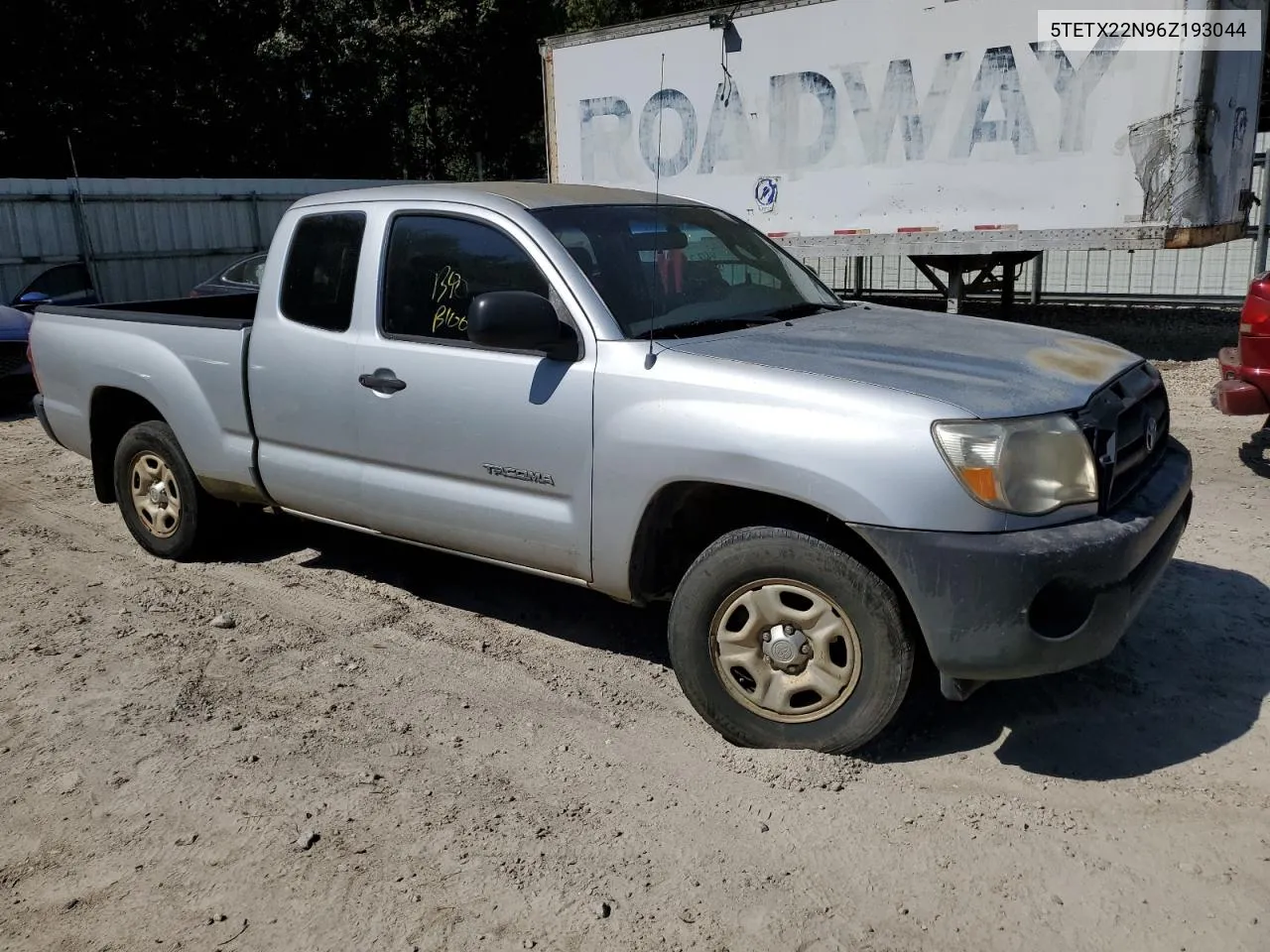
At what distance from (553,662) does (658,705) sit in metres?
0.59

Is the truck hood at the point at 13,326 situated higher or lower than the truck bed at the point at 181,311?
lower

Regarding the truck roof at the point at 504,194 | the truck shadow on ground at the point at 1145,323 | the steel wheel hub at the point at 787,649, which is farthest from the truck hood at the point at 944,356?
the truck shadow on ground at the point at 1145,323

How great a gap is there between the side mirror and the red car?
4.23 metres

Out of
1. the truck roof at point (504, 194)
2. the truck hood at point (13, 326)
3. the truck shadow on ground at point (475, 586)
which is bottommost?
the truck shadow on ground at point (475, 586)

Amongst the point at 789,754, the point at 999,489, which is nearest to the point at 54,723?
the point at 789,754

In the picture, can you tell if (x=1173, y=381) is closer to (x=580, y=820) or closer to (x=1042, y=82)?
(x=1042, y=82)

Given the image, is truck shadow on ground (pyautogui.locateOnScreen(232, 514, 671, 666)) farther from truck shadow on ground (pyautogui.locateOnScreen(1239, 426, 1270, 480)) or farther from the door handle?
truck shadow on ground (pyautogui.locateOnScreen(1239, 426, 1270, 480))

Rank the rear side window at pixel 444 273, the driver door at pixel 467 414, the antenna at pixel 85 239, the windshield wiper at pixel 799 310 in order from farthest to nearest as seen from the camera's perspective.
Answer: the antenna at pixel 85 239, the windshield wiper at pixel 799 310, the rear side window at pixel 444 273, the driver door at pixel 467 414

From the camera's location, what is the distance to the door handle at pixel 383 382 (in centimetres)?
443

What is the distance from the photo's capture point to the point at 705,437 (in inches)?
140

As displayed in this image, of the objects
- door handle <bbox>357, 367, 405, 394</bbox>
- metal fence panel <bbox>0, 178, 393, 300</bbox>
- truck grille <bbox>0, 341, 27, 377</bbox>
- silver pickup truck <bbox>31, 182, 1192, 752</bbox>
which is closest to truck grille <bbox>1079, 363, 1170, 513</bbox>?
silver pickup truck <bbox>31, 182, 1192, 752</bbox>

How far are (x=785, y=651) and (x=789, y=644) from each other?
0.03 m

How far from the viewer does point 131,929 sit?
9.54ft

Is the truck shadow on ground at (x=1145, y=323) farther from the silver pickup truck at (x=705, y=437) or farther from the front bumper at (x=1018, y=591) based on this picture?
the front bumper at (x=1018, y=591)
